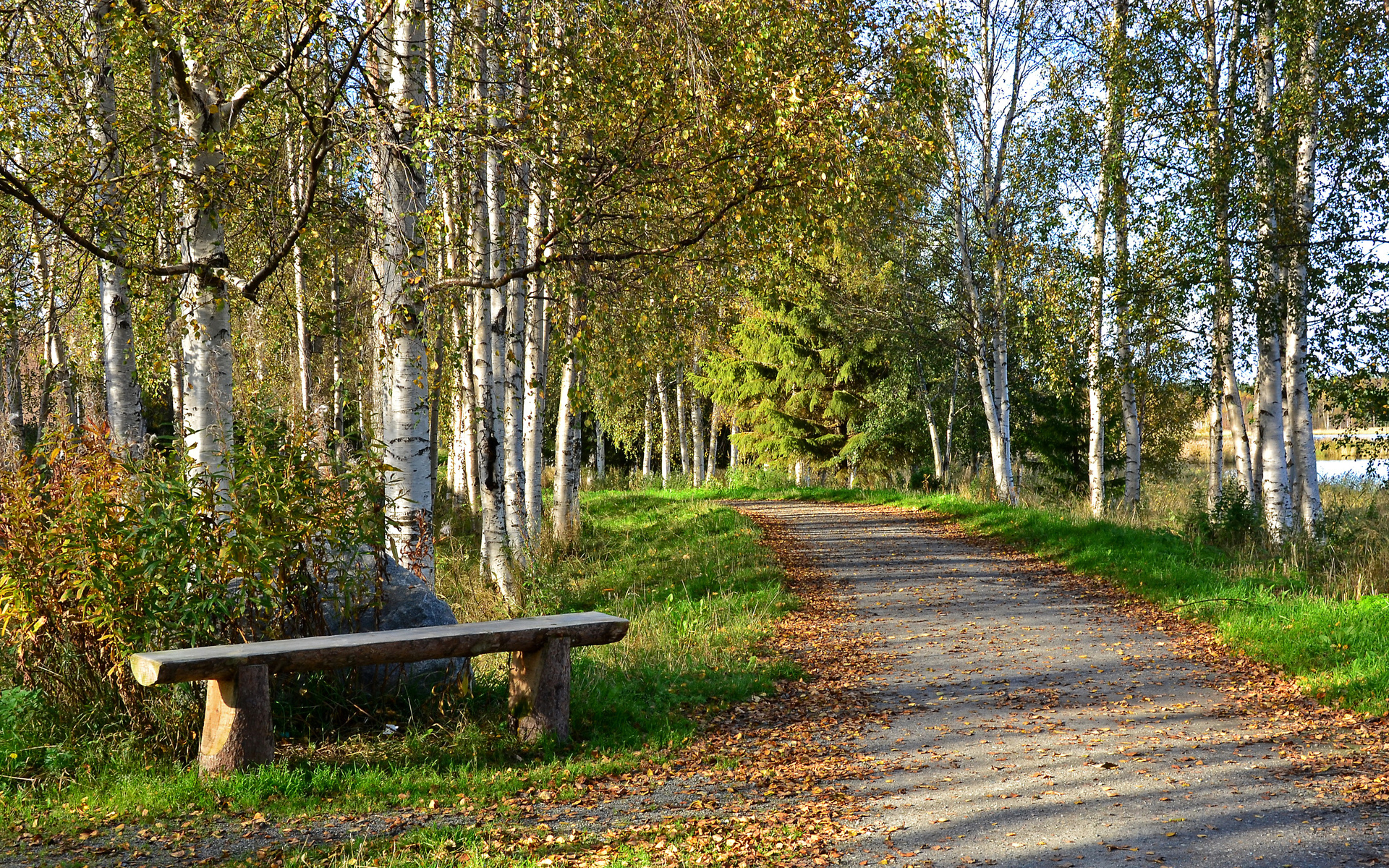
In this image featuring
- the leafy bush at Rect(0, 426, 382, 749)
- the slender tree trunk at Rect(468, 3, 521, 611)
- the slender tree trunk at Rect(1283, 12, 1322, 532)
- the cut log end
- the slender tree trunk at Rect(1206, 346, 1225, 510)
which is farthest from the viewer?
the slender tree trunk at Rect(1206, 346, 1225, 510)

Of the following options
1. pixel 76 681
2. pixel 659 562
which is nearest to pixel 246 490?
pixel 76 681

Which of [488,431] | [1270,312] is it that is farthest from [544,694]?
[1270,312]

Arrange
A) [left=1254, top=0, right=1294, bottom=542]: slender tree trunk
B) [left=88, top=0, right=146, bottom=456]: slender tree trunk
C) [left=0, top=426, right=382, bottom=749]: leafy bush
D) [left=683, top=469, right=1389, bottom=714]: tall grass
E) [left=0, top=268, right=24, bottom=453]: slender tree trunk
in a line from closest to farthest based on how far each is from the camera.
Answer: [left=0, top=426, right=382, bottom=749]: leafy bush → [left=683, top=469, right=1389, bottom=714]: tall grass → [left=0, top=268, right=24, bottom=453]: slender tree trunk → [left=88, top=0, right=146, bottom=456]: slender tree trunk → [left=1254, top=0, right=1294, bottom=542]: slender tree trunk

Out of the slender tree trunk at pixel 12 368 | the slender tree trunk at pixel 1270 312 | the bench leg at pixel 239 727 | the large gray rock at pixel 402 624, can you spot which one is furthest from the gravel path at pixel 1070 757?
the slender tree trunk at pixel 12 368

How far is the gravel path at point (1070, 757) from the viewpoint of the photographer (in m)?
4.40

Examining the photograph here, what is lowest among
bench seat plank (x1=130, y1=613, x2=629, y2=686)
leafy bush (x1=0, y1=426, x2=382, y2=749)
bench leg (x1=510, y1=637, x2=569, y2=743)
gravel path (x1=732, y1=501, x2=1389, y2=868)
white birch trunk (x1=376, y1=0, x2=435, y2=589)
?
gravel path (x1=732, y1=501, x2=1389, y2=868)

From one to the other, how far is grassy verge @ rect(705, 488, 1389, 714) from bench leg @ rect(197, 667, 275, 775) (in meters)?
6.64

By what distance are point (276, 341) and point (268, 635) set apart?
1589cm

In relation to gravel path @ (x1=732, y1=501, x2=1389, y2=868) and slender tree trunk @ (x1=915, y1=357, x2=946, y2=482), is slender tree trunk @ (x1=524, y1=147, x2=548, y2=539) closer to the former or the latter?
gravel path @ (x1=732, y1=501, x2=1389, y2=868)

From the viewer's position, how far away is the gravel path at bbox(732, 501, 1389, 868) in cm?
440

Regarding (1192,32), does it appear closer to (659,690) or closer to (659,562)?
(659,562)

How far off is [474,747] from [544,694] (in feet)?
1.66

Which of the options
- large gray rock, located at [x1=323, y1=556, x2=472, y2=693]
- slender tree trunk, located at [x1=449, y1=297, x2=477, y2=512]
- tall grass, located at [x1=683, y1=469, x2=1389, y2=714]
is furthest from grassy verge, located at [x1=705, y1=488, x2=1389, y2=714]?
slender tree trunk, located at [x1=449, y1=297, x2=477, y2=512]

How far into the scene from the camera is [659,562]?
14633mm
